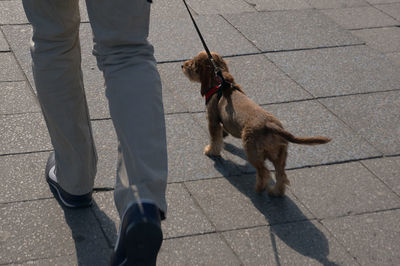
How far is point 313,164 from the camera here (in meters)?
4.39

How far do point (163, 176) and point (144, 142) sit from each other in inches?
6.4

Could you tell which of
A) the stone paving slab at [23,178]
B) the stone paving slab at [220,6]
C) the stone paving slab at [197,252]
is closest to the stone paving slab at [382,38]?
the stone paving slab at [220,6]

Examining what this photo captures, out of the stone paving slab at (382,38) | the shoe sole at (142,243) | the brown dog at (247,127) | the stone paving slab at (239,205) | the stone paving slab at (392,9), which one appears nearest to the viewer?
the shoe sole at (142,243)

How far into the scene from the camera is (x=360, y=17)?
7309 millimetres

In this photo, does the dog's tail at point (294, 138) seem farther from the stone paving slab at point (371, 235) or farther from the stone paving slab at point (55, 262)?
the stone paving slab at point (55, 262)

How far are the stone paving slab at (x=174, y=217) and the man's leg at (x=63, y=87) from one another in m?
0.20

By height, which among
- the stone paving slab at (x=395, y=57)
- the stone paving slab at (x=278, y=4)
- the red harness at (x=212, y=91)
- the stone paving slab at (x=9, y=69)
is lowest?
the stone paving slab at (x=278, y=4)

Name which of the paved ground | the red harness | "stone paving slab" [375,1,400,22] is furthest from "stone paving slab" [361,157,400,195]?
"stone paving slab" [375,1,400,22]

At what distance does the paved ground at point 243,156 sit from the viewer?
3484 millimetres

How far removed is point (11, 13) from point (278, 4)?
118 inches

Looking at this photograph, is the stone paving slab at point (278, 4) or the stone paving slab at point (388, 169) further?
the stone paving slab at point (278, 4)

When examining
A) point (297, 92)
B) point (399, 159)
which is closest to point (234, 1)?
point (297, 92)

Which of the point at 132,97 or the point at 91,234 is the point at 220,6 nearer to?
the point at 91,234

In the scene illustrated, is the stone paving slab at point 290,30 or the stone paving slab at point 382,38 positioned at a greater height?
the stone paving slab at point 290,30
